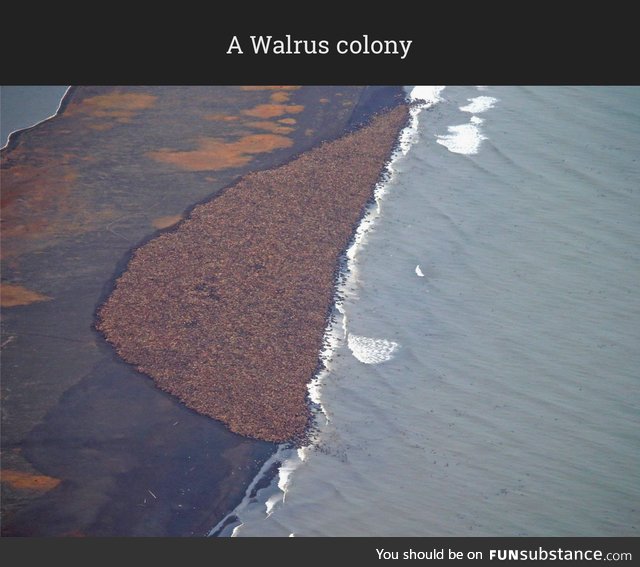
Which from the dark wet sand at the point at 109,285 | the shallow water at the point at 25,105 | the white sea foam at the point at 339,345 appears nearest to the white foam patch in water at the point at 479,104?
the dark wet sand at the point at 109,285

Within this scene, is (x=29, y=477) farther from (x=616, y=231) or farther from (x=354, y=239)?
(x=616, y=231)

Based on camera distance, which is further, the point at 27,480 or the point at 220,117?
the point at 220,117

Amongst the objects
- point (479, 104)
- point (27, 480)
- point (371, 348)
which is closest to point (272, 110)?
point (479, 104)

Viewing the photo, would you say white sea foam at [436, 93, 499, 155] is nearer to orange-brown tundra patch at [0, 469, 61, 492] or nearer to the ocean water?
the ocean water

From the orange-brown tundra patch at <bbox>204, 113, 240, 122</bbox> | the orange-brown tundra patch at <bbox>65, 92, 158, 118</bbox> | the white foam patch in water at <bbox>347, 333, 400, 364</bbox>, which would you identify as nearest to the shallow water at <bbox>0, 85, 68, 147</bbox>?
the orange-brown tundra patch at <bbox>65, 92, 158, 118</bbox>

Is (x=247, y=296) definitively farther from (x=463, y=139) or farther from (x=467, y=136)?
(x=467, y=136)

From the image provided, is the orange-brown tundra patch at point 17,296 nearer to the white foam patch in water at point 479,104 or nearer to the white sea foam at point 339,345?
the white sea foam at point 339,345
